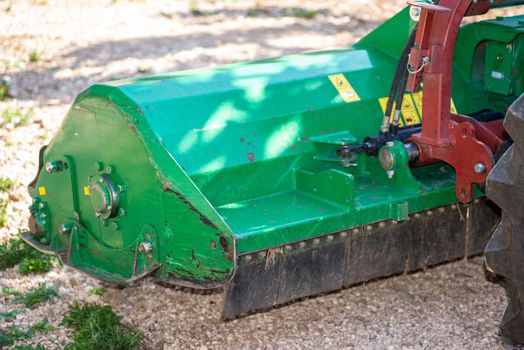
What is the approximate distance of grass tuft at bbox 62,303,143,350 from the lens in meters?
3.71

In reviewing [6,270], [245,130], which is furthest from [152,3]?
[245,130]

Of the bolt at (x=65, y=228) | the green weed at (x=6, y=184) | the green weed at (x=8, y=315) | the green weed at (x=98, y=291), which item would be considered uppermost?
the bolt at (x=65, y=228)

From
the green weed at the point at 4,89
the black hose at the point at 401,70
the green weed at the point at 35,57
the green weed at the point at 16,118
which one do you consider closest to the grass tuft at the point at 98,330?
the black hose at the point at 401,70

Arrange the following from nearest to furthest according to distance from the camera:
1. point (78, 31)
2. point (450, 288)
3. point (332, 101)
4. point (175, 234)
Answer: point (175, 234) < point (332, 101) < point (450, 288) < point (78, 31)

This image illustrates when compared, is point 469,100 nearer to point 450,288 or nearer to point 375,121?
point 375,121

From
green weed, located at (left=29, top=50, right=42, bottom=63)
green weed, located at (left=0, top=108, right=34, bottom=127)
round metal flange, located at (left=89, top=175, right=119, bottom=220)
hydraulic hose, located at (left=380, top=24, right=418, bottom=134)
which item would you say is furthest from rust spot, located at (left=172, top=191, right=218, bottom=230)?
green weed, located at (left=29, top=50, right=42, bottom=63)

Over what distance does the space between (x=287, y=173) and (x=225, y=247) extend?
2.09 ft

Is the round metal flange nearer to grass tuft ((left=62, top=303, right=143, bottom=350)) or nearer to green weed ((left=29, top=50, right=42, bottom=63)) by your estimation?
grass tuft ((left=62, top=303, right=143, bottom=350))

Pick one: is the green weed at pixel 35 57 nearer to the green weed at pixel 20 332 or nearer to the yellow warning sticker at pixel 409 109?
the green weed at pixel 20 332

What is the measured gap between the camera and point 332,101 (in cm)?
395

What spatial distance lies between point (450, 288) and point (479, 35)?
46.7 inches

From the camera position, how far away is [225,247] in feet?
10.6

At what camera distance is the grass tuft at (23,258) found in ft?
14.7

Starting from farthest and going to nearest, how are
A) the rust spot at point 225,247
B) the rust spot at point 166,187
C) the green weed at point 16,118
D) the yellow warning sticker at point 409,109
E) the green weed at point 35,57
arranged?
the green weed at point 35,57, the green weed at point 16,118, the yellow warning sticker at point 409,109, the rust spot at point 166,187, the rust spot at point 225,247
